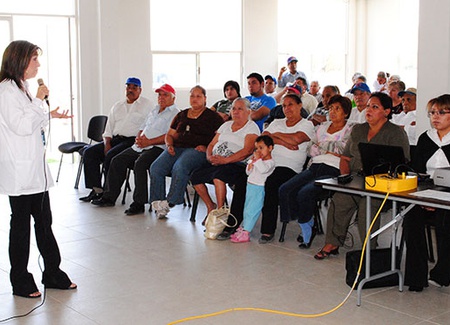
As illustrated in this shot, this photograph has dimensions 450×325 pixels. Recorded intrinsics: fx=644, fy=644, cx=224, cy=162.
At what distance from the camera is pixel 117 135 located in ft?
23.6

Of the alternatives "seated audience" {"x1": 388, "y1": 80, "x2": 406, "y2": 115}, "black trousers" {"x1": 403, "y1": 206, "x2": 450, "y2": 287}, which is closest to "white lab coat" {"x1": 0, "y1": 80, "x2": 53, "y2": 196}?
"black trousers" {"x1": 403, "y1": 206, "x2": 450, "y2": 287}

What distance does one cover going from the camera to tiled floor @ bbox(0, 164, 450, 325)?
11.8ft

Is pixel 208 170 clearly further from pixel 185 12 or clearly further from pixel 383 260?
pixel 185 12

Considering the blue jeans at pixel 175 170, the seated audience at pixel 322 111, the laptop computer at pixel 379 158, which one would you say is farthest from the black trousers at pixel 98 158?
the laptop computer at pixel 379 158

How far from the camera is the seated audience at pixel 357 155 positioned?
454 centimetres

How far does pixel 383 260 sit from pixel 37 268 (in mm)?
2367

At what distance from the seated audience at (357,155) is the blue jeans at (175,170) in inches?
65.6

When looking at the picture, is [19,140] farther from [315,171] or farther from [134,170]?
[134,170]

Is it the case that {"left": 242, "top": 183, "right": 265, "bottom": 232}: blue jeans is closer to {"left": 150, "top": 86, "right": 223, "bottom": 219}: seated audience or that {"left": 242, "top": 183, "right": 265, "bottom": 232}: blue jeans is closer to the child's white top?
the child's white top

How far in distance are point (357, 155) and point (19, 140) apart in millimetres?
2411

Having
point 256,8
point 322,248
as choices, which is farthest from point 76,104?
point 322,248

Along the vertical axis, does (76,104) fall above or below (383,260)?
above

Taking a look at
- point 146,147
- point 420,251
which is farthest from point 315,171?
point 146,147

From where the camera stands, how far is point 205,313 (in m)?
3.62
